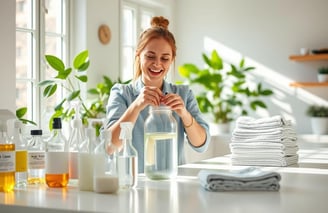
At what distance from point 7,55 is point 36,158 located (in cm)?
193

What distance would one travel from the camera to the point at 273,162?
2365 millimetres

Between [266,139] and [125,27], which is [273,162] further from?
[125,27]

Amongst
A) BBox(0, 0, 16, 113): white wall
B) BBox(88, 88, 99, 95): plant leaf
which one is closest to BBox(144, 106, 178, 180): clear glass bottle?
BBox(0, 0, 16, 113): white wall

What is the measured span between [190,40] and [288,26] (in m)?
1.16

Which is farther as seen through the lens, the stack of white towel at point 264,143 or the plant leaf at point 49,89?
the plant leaf at point 49,89

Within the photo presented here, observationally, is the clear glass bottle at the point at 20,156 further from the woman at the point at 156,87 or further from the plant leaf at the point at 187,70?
the plant leaf at the point at 187,70

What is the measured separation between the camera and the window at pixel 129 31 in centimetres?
562

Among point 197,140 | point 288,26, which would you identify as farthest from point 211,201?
point 288,26

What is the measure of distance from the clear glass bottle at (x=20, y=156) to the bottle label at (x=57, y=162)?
0.27 ft

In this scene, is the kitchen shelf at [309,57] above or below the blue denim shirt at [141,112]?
above

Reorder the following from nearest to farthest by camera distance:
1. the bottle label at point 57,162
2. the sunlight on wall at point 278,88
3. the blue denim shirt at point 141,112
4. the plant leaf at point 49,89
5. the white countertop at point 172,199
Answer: the white countertop at point 172,199, the bottle label at point 57,162, the blue denim shirt at point 141,112, the plant leaf at point 49,89, the sunlight on wall at point 278,88

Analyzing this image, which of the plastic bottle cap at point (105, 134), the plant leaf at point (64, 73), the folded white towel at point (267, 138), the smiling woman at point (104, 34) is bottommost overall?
the folded white towel at point (267, 138)

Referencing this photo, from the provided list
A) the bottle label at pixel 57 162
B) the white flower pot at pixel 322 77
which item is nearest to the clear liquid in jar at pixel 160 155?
the bottle label at pixel 57 162

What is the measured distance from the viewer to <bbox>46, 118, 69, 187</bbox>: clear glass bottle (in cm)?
169
